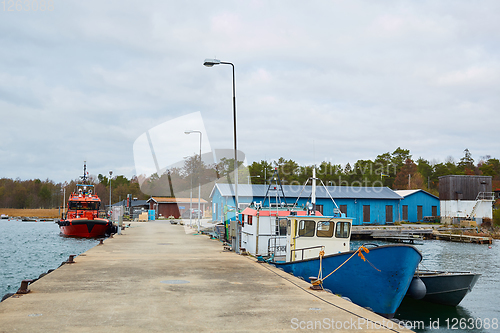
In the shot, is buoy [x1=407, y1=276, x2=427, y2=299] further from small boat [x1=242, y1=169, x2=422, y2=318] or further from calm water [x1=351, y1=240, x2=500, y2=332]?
small boat [x1=242, y1=169, x2=422, y2=318]

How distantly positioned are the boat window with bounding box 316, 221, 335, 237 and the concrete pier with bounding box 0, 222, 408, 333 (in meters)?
2.57

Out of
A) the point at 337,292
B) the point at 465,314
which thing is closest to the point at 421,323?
the point at 465,314

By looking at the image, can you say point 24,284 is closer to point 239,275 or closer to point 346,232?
point 239,275

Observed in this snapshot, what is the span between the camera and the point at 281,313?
7430 millimetres

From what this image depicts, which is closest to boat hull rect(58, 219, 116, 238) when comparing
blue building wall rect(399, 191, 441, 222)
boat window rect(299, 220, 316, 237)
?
boat window rect(299, 220, 316, 237)

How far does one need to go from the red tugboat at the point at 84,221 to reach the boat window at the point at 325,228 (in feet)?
108

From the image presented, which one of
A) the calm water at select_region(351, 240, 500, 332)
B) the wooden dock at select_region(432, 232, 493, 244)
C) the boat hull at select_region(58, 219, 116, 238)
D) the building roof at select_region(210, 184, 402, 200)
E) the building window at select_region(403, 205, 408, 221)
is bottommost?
the wooden dock at select_region(432, 232, 493, 244)

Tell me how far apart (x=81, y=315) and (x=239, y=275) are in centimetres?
553

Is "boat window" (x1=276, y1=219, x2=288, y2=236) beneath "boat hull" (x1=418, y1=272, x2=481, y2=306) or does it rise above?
above

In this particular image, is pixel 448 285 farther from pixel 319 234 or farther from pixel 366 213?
pixel 366 213

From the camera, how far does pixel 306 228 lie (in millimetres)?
14555

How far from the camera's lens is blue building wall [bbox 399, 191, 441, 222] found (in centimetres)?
5248

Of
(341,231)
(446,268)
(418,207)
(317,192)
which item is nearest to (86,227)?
(317,192)

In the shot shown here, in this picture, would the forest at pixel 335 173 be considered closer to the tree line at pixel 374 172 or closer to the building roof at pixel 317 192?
the tree line at pixel 374 172
